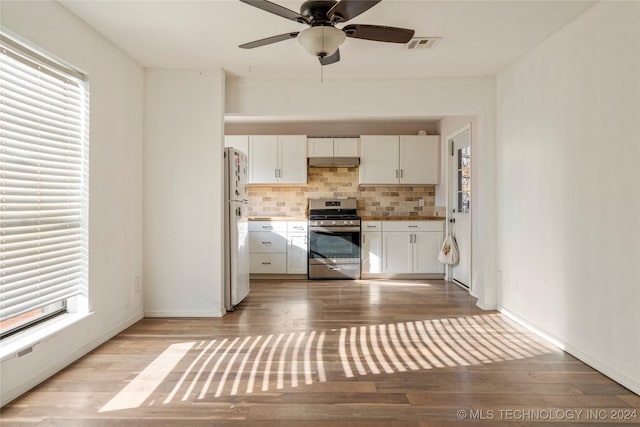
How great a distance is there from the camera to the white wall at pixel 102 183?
2201 mm

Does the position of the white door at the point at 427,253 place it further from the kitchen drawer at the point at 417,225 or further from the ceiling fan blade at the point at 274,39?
the ceiling fan blade at the point at 274,39

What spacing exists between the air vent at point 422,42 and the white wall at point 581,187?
87cm

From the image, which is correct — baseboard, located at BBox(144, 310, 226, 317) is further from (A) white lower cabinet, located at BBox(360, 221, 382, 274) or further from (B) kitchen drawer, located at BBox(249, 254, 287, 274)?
(A) white lower cabinet, located at BBox(360, 221, 382, 274)

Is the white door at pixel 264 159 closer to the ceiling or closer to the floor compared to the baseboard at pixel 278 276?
closer to the ceiling

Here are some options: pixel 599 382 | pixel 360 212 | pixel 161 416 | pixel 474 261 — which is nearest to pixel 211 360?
pixel 161 416

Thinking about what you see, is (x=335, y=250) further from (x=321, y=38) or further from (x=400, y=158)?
(x=321, y=38)

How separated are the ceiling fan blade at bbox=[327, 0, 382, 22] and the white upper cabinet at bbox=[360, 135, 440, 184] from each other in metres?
3.55

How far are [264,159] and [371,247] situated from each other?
207 cm

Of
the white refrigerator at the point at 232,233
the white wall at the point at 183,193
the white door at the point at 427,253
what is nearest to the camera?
the white wall at the point at 183,193

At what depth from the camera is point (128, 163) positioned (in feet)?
10.9

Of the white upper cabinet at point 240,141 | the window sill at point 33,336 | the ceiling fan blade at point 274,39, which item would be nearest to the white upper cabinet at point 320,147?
the white upper cabinet at point 240,141

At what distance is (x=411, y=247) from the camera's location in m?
5.41

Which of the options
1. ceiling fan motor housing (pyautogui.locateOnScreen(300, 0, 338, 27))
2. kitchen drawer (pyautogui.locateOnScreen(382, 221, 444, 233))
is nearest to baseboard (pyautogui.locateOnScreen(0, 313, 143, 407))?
ceiling fan motor housing (pyautogui.locateOnScreen(300, 0, 338, 27))

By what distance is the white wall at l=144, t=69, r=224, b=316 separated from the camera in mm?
3637
